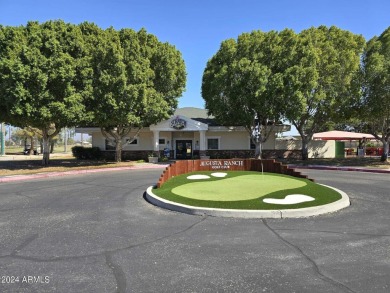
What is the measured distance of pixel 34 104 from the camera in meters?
21.2

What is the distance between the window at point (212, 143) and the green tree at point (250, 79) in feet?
16.0

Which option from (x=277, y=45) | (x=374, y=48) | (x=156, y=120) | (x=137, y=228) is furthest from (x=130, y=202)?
(x=374, y=48)

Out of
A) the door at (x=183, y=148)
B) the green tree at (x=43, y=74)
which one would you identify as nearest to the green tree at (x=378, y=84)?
the door at (x=183, y=148)

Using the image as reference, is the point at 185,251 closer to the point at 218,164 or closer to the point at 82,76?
the point at 218,164

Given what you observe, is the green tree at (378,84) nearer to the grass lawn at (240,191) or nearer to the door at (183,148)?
the grass lawn at (240,191)

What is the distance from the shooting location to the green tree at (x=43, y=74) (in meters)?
20.7

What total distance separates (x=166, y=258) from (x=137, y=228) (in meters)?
2.05

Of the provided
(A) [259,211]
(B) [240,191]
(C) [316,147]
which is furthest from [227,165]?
(C) [316,147]

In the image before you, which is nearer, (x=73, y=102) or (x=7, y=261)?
(x=7, y=261)

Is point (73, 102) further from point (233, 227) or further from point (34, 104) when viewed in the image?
point (233, 227)

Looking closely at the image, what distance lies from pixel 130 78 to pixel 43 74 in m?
6.37

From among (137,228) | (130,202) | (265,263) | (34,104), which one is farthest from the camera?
(34,104)

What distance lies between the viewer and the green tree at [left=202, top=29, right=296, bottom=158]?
26172 mm

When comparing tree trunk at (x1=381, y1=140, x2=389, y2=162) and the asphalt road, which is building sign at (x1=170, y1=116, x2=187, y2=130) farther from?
the asphalt road
